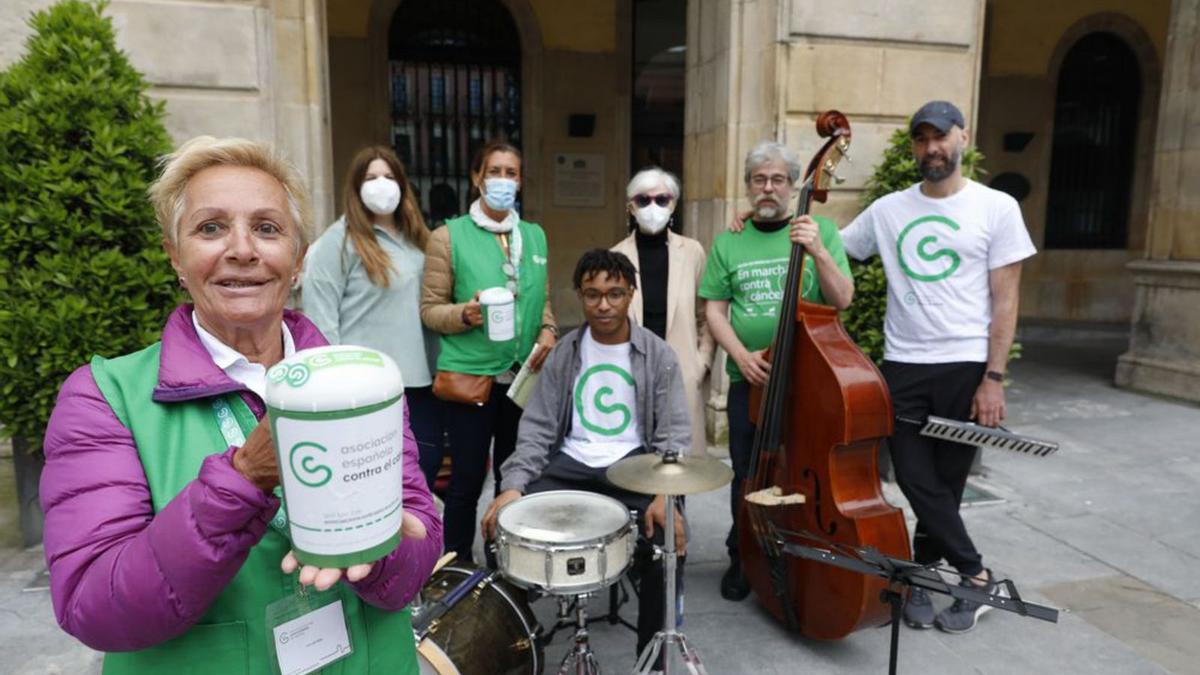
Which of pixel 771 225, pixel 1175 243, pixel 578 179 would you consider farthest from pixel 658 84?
pixel 771 225

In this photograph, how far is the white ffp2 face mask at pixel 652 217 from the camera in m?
3.54

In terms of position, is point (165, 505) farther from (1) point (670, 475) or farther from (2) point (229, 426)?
(1) point (670, 475)

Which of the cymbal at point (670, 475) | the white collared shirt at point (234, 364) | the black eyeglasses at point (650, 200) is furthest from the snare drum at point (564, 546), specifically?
the black eyeglasses at point (650, 200)

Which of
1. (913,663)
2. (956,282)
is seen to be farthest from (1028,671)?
(956,282)

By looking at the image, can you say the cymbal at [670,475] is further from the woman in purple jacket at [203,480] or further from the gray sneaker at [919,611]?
the gray sneaker at [919,611]

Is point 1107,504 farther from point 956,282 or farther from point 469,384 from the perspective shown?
point 469,384

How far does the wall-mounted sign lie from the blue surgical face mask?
20.7 ft

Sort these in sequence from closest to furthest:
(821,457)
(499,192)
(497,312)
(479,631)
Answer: (479,631), (821,457), (497,312), (499,192)

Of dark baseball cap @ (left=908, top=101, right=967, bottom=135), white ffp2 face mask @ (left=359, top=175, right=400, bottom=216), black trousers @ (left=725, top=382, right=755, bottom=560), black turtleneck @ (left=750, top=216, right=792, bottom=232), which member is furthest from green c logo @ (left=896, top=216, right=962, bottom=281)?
white ffp2 face mask @ (left=359, top=175, right=400, bottom=216)

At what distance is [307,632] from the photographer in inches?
47.3

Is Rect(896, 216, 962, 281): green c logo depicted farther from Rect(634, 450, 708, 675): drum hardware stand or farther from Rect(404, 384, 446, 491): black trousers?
Rect(404, 384, 446, 491): black trousers

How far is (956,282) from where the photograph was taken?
10.4 ft

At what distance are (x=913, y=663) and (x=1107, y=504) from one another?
253 cm

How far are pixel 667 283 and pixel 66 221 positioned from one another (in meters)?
2.80
